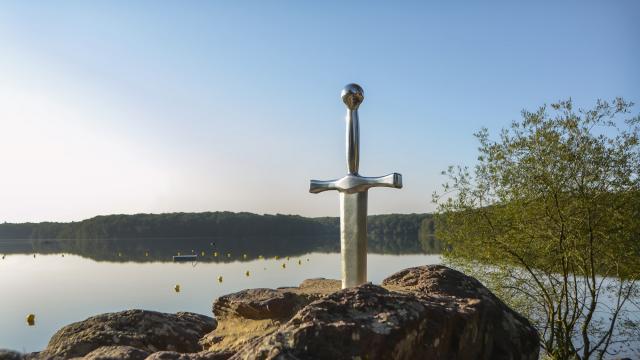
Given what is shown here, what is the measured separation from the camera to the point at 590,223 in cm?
1388

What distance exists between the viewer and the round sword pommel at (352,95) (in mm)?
5051

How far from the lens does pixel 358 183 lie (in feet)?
15.9

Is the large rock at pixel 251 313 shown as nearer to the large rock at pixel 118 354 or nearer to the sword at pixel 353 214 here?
the sword at pixel 353 214

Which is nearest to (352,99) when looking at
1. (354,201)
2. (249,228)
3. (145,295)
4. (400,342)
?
(354,201)

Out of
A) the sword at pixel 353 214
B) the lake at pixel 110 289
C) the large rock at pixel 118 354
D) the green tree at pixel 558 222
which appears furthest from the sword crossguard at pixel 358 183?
the lake at pixel 110 289

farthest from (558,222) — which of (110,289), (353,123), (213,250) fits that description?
(213,250)

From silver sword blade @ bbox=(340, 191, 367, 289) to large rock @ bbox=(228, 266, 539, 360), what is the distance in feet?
2.04

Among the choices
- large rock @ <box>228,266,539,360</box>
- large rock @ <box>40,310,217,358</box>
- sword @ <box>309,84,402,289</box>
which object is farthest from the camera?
sword @ <box>309,84,402,289</box>

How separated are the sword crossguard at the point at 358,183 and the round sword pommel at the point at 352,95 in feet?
2.09

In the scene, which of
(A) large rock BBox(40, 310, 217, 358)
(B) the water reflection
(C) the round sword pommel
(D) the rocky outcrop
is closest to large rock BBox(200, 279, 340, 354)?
(D) the rocky outcrop

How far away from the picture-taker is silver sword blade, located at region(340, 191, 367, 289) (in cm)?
489

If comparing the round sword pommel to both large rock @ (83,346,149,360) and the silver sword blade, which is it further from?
large rock @ (83,346,149,360)

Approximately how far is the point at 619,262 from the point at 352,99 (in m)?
12.2

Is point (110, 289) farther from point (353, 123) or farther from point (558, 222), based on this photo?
point (353, 123)
